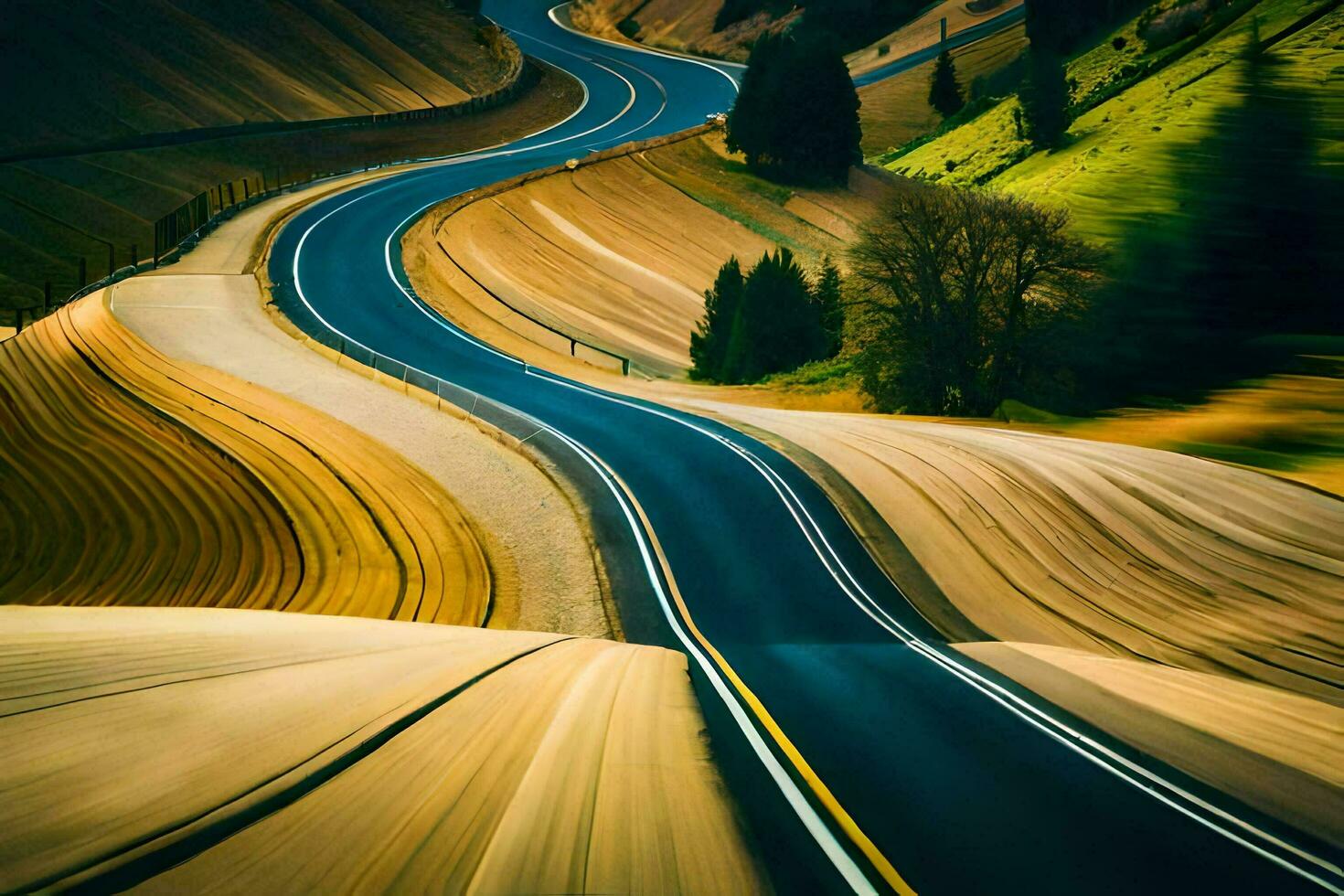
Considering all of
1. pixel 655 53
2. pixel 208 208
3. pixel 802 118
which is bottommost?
pixel 208 208

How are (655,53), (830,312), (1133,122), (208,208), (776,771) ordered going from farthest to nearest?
(655,53), (208,208), (1133,122), (830,312), (776,771)

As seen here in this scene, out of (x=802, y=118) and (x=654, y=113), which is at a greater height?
(x=654, y=113)

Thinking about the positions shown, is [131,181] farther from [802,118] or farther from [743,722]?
[743,722]

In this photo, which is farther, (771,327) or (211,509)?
(771,327)

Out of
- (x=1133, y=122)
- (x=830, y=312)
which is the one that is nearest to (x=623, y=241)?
(x=830, y=312)

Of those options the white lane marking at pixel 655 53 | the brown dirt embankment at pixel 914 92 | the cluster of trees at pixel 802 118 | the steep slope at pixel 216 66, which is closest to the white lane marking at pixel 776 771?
the cluster of trees at pixel 802 118

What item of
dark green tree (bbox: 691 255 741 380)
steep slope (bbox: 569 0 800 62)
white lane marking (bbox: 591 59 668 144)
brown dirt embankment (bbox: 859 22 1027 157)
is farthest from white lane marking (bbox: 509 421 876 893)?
steep slope (bbox: 569 0 800 62)

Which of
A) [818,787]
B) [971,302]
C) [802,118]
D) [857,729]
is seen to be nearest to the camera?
[818,787]

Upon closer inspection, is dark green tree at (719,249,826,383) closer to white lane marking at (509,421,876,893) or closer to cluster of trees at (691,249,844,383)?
cluster of trees at (691,249,844,383)
